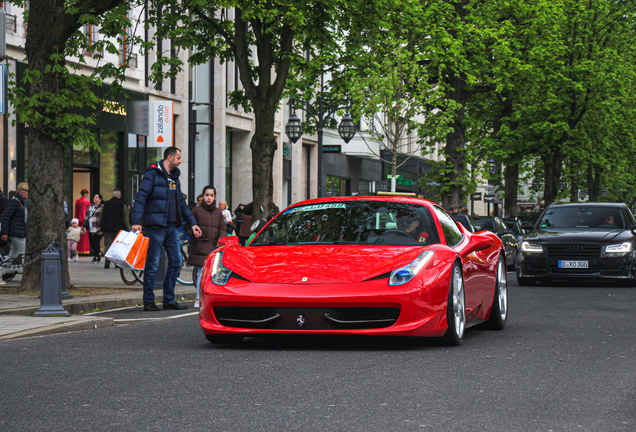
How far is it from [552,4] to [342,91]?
15.6 meters

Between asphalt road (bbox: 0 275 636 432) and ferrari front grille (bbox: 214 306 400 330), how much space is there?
8.9 inches

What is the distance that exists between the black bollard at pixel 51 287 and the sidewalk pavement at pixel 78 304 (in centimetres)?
19

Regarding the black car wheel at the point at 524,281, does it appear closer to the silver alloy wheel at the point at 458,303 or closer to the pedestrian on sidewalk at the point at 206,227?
the pedestrian on sidewalk at the point at 206,227

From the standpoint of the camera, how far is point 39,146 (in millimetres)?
15219

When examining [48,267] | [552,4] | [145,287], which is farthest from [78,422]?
[552,4]

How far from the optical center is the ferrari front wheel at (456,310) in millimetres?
8438

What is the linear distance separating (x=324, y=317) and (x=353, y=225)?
1.36 meters

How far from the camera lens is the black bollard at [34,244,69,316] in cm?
1170

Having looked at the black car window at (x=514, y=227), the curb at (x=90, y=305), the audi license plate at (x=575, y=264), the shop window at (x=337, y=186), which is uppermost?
the shop window at (x=337, y=186)

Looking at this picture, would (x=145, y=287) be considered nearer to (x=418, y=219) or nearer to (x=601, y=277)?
(x=418, y=219)

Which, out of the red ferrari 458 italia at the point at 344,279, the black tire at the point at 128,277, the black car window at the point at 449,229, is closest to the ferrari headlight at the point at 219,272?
the red ferrari 458 italia at the point at 344,279

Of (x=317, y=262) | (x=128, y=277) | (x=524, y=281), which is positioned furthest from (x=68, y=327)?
(x=524, y=281)

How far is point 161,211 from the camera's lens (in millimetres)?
12555

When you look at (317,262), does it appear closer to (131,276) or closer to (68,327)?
(68,327)
